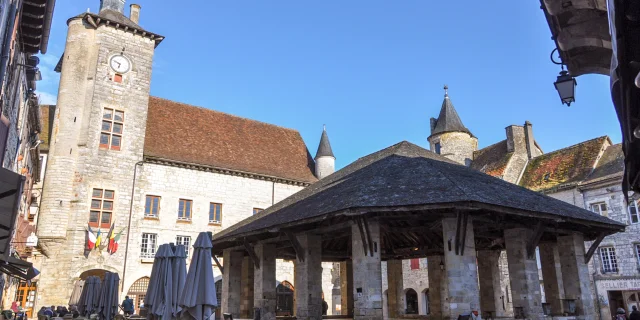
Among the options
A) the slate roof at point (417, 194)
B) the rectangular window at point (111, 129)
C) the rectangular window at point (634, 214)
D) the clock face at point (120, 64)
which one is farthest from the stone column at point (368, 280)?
the clock face at point (120, 64)

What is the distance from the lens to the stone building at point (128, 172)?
870 inches

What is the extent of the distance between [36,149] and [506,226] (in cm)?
2029

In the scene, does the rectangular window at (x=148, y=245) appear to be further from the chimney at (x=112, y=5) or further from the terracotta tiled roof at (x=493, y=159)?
the terracotta tiled roof at (x=493, y=159)

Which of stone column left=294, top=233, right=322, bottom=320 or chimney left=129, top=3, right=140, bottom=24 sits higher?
chimney left=129, top=3, right=140, bottom=24

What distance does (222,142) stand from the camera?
28.5m

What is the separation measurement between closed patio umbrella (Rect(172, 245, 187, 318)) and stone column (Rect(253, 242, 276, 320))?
199 inches

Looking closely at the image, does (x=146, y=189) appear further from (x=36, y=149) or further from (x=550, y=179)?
(x=550, y=179)

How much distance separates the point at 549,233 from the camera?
1405 cm

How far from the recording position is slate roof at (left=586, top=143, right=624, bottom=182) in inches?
961

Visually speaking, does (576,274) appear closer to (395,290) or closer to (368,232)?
(368,232)

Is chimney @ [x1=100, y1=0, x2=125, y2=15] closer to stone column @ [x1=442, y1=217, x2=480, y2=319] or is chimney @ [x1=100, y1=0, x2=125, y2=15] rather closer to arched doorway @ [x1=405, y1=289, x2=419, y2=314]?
stone column @ [x1=442, y1=217, x2=480, y2=319]

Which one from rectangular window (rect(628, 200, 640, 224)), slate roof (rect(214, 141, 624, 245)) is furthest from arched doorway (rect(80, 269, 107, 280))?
rectangular window (rect(628, 200, 640, 224))

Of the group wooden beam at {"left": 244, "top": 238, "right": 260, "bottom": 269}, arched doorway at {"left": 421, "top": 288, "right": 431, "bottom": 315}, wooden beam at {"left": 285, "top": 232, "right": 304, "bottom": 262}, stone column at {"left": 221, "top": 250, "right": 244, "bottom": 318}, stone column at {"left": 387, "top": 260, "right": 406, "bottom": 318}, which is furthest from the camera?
arched doorway at {"left": 421, "top": 288, "right": 431, "bottom": 315}

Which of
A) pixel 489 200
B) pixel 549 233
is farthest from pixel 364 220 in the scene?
pixel 549 233
